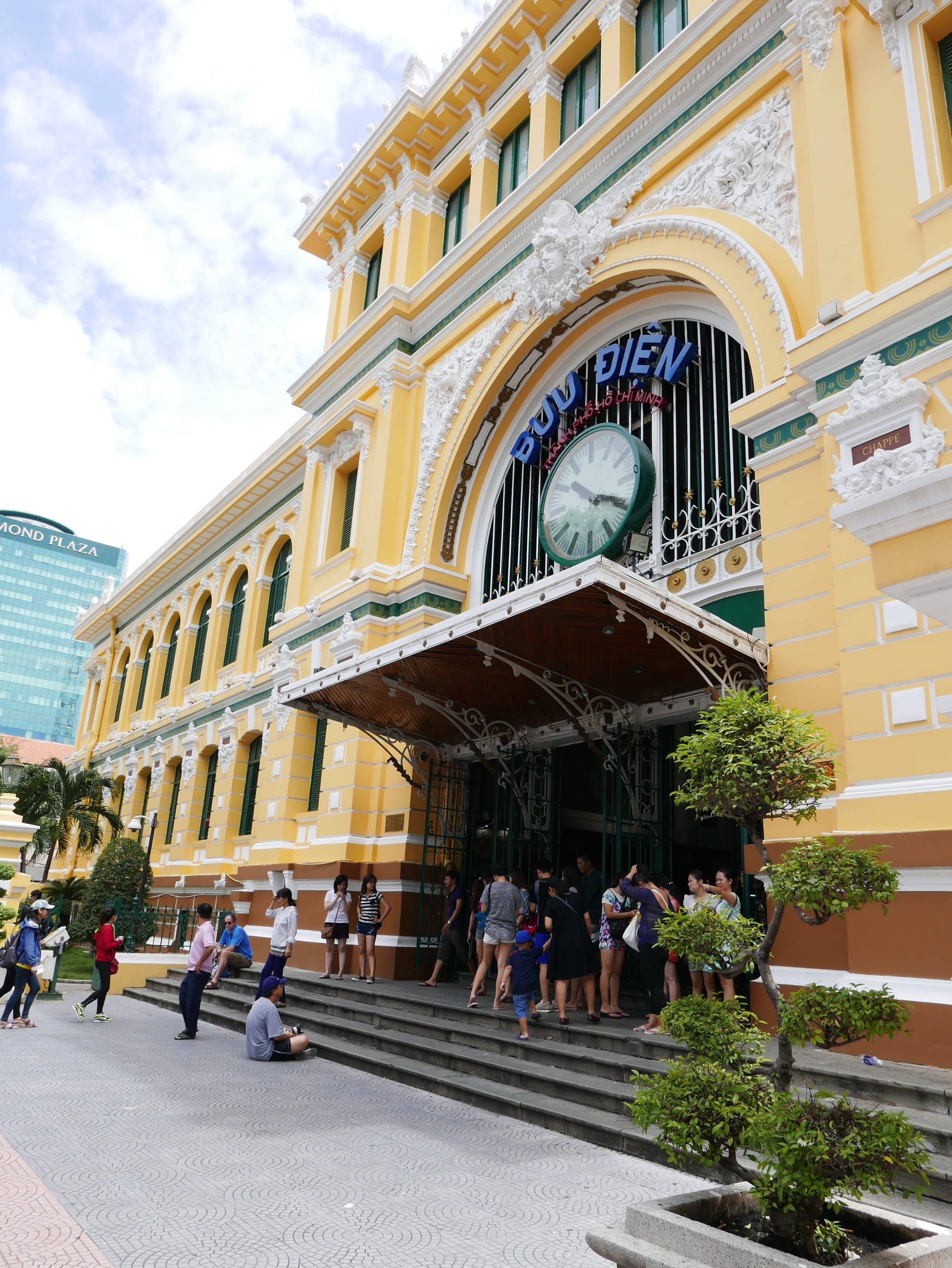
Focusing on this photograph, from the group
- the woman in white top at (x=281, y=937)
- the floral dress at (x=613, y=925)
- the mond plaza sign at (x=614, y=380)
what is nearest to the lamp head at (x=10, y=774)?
the woman in white top at (x=281, y=937)

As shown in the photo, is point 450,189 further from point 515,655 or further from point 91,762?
point 91,762

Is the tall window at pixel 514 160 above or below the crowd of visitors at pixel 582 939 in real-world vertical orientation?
above

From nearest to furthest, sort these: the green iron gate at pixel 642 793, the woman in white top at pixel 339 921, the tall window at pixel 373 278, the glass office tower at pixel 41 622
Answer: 1. the green iron gate at pixel 642 793
2. the woman in white top at pixel 339 921
3. the tall window at pixel 373 278
4. the glass office tower at pixel 41 622

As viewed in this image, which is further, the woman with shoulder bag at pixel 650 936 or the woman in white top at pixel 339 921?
the woman in white top at pixel 339 921

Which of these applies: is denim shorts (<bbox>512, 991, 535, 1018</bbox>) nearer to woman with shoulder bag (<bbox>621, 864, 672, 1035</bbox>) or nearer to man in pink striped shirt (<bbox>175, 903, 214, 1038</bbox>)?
woman with shoulder bag (<bbox>621, 864, 672, 1035</bbox>)

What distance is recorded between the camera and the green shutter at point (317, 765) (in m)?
16.8

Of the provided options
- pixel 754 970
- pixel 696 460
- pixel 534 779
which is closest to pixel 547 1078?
pixel 754 970

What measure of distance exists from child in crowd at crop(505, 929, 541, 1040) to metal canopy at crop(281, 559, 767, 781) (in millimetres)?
2947

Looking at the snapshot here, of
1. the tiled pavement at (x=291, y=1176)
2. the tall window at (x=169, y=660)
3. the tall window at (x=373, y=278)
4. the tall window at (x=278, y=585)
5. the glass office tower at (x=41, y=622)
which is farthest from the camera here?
the glass office tower at (x=41, y=622)

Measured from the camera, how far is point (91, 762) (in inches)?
1302

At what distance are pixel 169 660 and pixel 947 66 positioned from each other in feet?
84.9

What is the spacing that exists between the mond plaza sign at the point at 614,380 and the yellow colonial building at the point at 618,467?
53mm

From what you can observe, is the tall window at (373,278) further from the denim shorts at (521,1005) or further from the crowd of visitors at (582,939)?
the denim shorts at (521,1005)

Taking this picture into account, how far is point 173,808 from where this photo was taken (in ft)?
85.0
